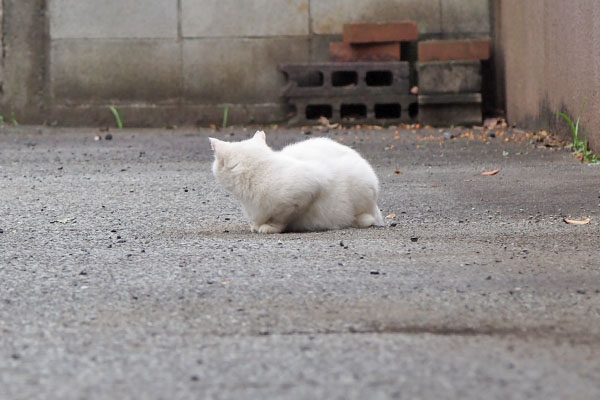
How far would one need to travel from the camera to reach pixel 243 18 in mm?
11148

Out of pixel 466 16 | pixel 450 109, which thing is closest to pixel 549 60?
pixel 450 109

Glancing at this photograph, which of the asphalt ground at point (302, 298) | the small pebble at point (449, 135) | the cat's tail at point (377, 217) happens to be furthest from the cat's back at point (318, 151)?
the small pebble at point (449, 135)

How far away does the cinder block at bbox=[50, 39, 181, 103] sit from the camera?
11.3 m

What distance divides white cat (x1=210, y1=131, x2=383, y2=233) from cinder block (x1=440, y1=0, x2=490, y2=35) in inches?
272

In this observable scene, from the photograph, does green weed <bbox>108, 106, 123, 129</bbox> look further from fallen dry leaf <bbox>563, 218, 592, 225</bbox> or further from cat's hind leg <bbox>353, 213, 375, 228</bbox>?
fallen dry leaf <bbox>563, 218, 592, 225</bbox>

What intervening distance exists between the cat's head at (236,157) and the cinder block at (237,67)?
6797 mm

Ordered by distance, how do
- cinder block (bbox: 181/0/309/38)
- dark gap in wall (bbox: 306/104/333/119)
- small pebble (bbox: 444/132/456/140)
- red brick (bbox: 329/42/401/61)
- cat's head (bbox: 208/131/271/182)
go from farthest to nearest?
1. dark gap in wall (bbox: 306/104/333/119)
2. cinder block (bbox: 181/0/309/38)
3. red brick (bbox: 329/42/401/61)
4. small pebble (bbox: 444/132/456/140)
5. cat's head (bbox: 208/131/271/182)

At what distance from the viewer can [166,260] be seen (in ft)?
12.4

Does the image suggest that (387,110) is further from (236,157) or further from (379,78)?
(236,157)

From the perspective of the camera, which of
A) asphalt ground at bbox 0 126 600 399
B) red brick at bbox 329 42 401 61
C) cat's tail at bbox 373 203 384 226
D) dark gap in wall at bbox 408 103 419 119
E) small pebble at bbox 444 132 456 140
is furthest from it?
dark gap in wall at bbox 408 103 419 119

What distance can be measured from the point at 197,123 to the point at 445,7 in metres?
3.24

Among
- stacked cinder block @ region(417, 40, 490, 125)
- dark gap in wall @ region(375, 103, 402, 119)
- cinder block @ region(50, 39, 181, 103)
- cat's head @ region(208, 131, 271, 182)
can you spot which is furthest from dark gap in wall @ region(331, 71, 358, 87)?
cat's head @ region(208, 131, 271, 182)

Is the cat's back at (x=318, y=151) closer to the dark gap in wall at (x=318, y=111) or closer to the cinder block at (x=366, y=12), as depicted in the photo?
the cinder block at (x=366, y=12)

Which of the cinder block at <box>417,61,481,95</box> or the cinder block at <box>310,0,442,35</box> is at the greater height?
the cinder block at <box>310,0,442,35</box>
